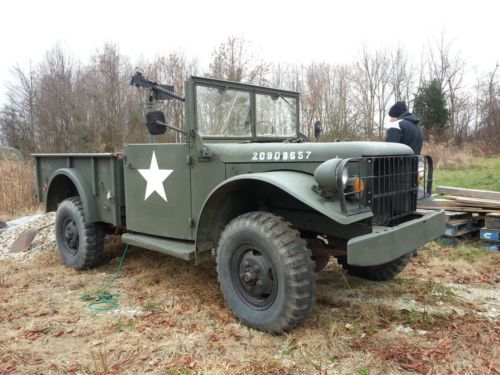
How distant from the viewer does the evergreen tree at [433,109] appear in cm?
2566

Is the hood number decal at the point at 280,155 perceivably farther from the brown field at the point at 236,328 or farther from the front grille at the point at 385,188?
the brown field at the point at 236,328

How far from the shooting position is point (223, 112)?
425cm

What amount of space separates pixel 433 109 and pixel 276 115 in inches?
932

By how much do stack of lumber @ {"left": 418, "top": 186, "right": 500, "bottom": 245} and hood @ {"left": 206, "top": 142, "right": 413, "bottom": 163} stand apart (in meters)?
2.55

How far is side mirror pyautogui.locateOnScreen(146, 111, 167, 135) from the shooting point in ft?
11.8

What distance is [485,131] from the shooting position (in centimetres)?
2677

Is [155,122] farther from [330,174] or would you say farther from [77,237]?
[77,237]

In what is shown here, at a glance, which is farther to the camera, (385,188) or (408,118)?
(408,118)

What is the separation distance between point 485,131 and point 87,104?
2253 cm

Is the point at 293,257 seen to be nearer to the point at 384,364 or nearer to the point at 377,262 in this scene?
the point at 377,262

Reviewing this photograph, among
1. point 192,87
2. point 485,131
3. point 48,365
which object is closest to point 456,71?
point 485,131

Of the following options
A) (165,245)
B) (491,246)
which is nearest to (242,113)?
(165,245)

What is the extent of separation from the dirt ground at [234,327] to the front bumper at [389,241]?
0.61 m

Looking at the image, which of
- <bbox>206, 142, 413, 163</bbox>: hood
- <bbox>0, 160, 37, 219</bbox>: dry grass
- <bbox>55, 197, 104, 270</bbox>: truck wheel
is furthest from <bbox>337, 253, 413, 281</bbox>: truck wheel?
<bbox>0, 160, 37, 219</bbox>: dry grass
